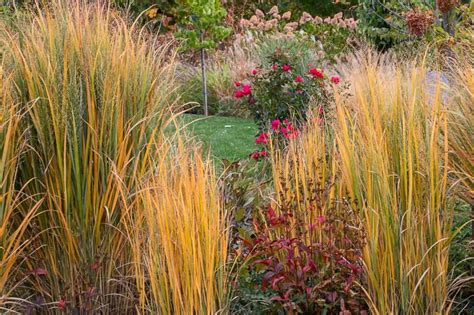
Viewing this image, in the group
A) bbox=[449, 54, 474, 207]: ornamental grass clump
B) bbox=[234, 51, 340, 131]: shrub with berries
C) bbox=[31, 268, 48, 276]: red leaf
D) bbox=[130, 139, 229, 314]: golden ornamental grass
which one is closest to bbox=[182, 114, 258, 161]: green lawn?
bbox=[234, 51, 340, 131]: shrub with berries

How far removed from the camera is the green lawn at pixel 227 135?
8.95 meters

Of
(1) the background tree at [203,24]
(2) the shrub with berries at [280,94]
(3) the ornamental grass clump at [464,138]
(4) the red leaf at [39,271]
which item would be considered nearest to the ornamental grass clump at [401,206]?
(3) the ornamental grass clump at [464,138]

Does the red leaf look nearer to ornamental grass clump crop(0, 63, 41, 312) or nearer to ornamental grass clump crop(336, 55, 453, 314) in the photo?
ornamental grass clump crop(0, 63, 41, 312)

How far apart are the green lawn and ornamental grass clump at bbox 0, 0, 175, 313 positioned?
14.5ft

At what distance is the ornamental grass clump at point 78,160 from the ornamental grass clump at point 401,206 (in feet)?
3.25

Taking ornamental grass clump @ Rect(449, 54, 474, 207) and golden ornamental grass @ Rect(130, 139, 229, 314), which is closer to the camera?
golden ornamental grass @ Rect(130, 139, 229, 314)

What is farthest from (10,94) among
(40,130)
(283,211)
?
(283,211)

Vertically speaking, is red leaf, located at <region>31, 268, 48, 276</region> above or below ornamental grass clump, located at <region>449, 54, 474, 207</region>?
below

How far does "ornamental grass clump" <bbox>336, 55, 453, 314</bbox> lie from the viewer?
3.42 meters

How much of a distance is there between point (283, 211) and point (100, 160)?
0.92 m

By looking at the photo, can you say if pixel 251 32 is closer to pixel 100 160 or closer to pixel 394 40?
pixel 394 40

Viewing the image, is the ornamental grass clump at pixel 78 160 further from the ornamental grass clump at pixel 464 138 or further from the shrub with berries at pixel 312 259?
the ornamental grass clump at pixel 464 138

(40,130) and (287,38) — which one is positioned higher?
(40,130)

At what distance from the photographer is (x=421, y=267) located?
348cm
